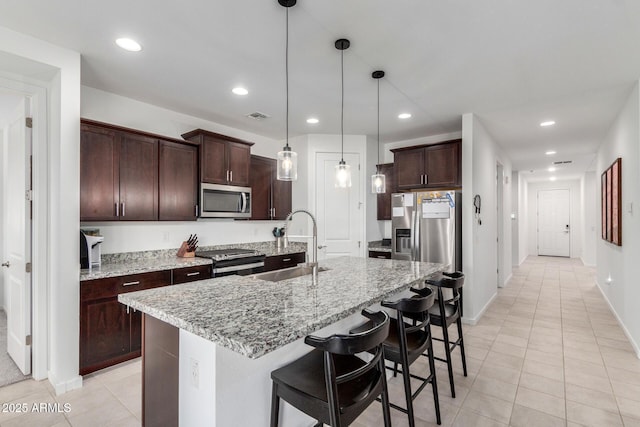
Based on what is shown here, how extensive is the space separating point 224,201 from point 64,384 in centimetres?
230

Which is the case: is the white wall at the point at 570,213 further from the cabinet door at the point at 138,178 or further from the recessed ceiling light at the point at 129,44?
the recessed ceiling light at the point at 129,44

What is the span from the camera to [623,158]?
3646 millimetres

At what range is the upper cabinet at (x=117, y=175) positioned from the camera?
288 centimetres

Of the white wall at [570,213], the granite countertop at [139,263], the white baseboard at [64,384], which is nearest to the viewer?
the white baseboard at [64,384]

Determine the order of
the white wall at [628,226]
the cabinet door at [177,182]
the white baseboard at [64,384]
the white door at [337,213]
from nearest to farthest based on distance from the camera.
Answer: the white baseboard at [64,384], the white wall at [628,226], the cabinet door at [177,182], the white door at [337,213]

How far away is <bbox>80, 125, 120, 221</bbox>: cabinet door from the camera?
2.86 metres

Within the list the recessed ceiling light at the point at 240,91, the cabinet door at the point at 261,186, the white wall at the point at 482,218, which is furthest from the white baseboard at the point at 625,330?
the recessed ceiling light at the point at 240,91

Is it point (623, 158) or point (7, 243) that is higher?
point (623, 158)

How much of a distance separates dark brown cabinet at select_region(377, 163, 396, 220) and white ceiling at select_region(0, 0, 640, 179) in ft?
4.57

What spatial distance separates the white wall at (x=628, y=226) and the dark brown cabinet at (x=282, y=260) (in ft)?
12.7

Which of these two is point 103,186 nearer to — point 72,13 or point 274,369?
point 72,13

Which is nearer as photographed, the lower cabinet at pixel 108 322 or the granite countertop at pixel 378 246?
the lower cabinet at pixel 108 322

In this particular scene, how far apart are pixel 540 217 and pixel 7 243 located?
42.7ft

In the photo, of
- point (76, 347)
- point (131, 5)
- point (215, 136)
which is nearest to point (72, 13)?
point (131, 5)
